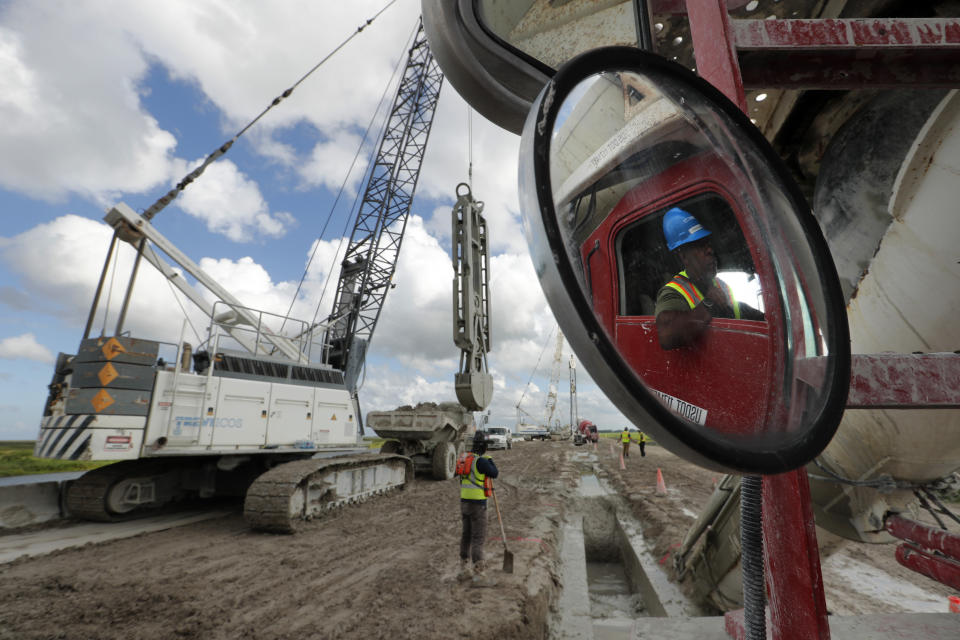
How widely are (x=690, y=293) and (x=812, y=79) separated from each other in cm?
115

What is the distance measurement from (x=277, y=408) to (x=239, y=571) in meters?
3.52

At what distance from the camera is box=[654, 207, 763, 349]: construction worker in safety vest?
3.43 feet

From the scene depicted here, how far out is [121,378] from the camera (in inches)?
256

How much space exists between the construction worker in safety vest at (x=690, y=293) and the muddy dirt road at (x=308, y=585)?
358cm

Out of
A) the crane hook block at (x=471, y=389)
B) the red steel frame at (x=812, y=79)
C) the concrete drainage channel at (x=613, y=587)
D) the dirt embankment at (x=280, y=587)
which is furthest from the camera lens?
the crane hook block at (x=471, y=389)

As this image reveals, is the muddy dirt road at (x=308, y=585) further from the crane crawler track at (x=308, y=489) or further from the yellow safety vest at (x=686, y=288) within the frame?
the yellow safety vest at (x=686, y=288)

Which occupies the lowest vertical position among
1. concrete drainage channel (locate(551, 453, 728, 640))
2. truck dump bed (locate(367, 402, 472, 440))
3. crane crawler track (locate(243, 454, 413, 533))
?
concrete drainage channel (locate(551, 453, 728, 640))

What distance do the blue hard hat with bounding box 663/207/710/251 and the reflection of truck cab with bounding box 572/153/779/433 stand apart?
19 millimetres

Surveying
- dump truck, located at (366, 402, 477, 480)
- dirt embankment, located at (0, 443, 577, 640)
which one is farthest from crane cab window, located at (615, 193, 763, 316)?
dump truck, located at (366, 402, 477, 480)

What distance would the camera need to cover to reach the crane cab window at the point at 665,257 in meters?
1.08

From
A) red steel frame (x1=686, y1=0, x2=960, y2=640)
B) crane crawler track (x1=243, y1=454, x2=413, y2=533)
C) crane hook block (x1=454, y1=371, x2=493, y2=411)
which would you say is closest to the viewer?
red steel frame (x1=686, y1=0, x2=960, y2=640)

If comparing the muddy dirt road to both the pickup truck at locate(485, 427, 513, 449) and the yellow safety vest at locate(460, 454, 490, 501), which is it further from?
the pickup truck at locate(485, 427, 513, 449)

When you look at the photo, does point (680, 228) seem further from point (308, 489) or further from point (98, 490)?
point (98, 490)

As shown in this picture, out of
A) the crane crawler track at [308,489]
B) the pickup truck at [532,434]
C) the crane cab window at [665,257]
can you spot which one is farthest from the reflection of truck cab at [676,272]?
the pickup truck at [532,434]
